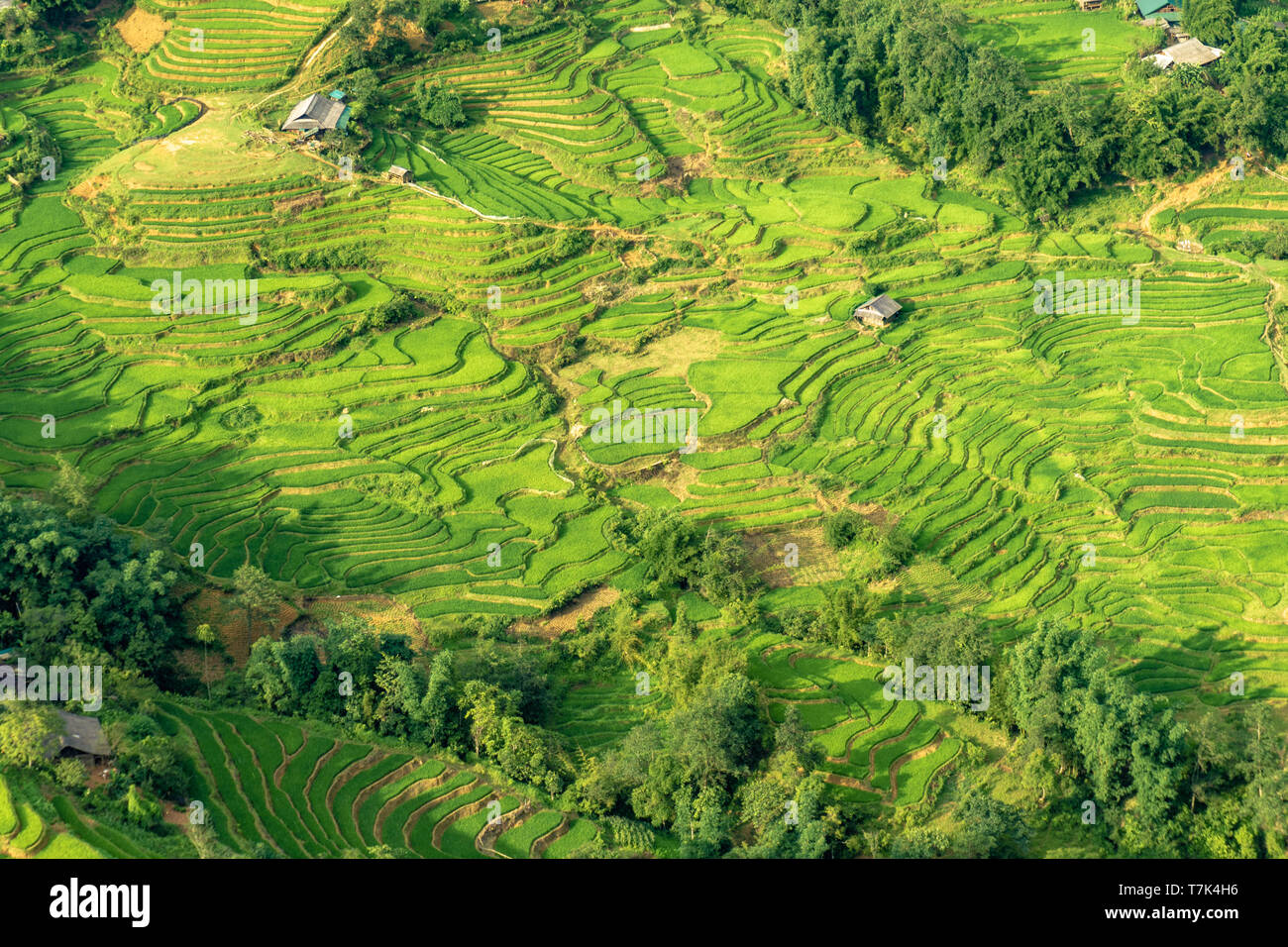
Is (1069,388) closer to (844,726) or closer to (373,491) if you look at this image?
(844,726)

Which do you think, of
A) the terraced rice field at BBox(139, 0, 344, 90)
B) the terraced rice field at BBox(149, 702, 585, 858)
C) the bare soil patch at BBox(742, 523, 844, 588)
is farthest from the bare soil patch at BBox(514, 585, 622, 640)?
the terraced rice field at BBox(139, 0, 344, 90)

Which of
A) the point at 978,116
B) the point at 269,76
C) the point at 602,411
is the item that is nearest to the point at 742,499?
the point at 602,411

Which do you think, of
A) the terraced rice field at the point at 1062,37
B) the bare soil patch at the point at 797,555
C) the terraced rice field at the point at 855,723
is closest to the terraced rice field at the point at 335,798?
the terraced rice field at the point at 855,723

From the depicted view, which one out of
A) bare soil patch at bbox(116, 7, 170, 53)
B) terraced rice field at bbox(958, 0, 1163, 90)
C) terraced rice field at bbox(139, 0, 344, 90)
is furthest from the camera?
terraced rice field at bbox(958, 0, 1163, 90)

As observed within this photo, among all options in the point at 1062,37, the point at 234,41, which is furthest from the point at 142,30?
the point at 1062,37

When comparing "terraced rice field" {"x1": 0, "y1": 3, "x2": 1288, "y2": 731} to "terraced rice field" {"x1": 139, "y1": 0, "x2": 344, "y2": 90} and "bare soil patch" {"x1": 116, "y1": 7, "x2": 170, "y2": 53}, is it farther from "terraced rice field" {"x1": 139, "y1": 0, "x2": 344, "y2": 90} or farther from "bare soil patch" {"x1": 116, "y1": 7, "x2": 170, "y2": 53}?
"bare soil patch" {"x1": 116, "y1": 7, "x2": 170, "y2": 53}

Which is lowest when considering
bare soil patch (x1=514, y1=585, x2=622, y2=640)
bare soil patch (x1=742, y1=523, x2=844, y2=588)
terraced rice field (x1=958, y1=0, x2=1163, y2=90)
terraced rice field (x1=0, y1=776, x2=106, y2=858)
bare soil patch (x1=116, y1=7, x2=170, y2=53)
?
bare soil patch (x1=514, y1=585, x2=622, y2=640)

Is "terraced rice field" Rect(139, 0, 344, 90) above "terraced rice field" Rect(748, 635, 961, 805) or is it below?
above

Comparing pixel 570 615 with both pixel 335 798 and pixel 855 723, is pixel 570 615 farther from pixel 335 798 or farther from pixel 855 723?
pixel 335 798
